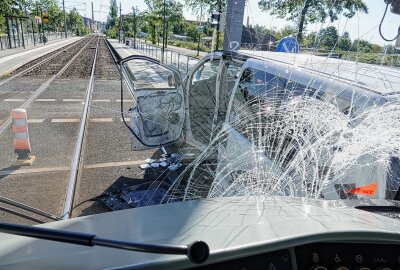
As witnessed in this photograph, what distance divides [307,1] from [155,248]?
4.49m

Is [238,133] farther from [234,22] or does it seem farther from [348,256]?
[234,22]

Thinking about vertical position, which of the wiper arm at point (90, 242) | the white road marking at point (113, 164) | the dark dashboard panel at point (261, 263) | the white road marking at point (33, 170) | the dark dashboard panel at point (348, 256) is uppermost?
the wiper arm at point (90, 242)

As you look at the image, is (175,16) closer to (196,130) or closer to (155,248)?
(196,130)

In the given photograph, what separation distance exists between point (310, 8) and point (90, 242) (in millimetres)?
4423

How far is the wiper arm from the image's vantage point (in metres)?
0.88

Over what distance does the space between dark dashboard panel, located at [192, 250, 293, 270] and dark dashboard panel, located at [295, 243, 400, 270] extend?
7 cm

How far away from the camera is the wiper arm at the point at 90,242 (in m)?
0.88

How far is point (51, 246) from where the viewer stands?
119 cm

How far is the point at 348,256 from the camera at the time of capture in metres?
1.27

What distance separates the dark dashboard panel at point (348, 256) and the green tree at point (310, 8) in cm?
215

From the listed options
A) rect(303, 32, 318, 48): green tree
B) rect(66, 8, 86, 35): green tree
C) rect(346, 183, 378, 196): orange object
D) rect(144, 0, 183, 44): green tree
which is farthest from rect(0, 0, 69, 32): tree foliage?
rect(346, 183, 378, 196): orange object

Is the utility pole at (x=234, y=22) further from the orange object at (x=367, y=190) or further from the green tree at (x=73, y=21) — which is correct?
the green tree at (x=73, y=21)

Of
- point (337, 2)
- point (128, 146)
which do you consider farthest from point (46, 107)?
point (337, 2)

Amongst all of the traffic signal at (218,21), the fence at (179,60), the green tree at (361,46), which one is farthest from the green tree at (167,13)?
the green tree at (361,46)
